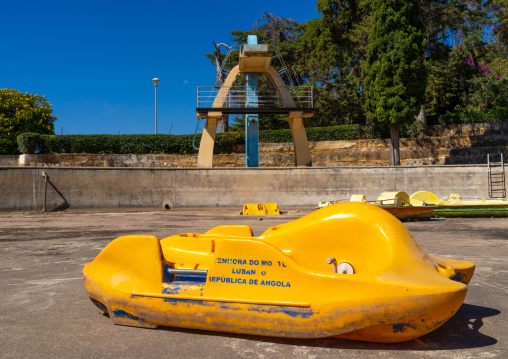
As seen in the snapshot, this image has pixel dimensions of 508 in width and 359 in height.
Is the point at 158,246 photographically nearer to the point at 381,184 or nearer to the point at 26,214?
the point at 26,214

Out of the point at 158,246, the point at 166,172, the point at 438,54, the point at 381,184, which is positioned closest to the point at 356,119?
the point at 438,54

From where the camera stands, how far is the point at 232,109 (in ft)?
68.4

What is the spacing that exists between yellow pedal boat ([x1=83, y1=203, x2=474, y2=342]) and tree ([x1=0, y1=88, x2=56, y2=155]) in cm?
3550

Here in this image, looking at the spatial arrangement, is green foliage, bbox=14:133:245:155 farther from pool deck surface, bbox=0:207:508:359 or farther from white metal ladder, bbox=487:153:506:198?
pool deck surface, bbox=0:207:508:359

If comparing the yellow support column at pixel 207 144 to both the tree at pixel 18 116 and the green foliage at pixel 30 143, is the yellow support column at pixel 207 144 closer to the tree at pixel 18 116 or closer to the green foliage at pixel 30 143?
the green foliage at pixel 30 143

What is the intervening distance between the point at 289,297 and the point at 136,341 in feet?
4.53

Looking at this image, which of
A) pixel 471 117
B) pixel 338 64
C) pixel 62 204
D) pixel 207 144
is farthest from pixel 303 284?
pixel 338 64

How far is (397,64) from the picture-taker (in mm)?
24188

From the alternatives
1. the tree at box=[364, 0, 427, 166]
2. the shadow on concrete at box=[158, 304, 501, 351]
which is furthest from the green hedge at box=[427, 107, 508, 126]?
the shadow on concrete at box=[158, 304, 501, 351]

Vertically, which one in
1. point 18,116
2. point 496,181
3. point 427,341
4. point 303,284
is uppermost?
point 18,116

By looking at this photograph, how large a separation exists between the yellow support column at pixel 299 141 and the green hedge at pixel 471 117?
514 inches

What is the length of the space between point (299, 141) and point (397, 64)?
8119mm

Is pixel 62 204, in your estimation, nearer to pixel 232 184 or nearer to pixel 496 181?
pixel 232 184

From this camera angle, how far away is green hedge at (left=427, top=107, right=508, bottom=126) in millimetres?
27844
